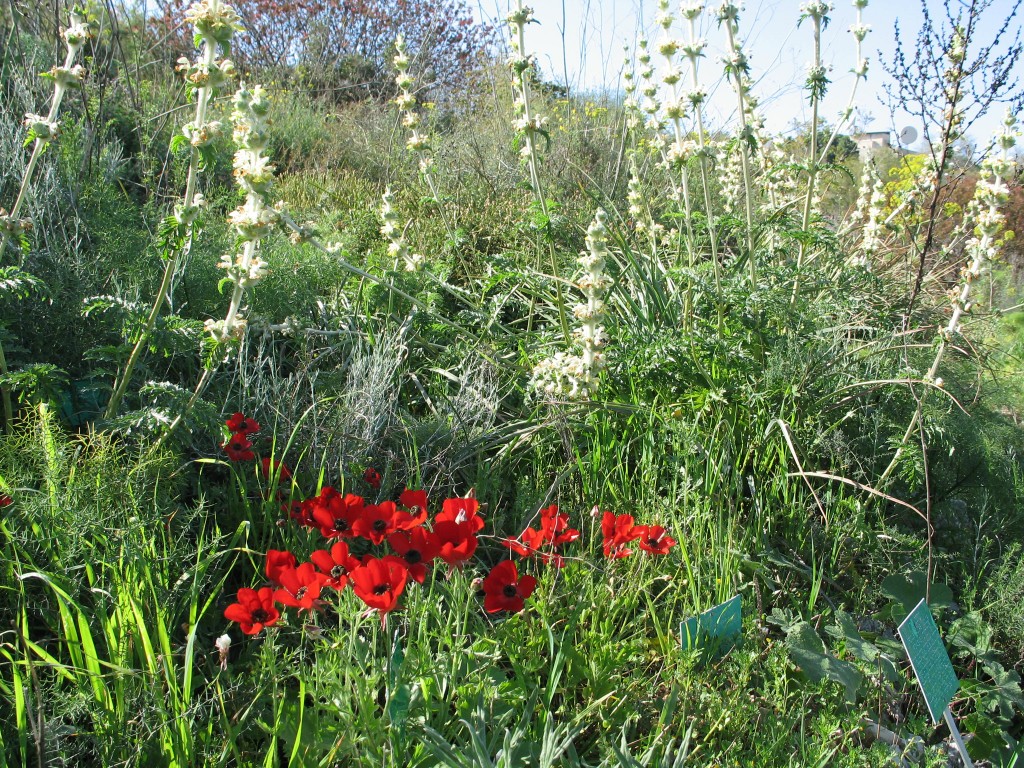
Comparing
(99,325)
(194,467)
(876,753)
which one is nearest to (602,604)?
(876,753)

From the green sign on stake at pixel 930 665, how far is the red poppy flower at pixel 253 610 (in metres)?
1.11

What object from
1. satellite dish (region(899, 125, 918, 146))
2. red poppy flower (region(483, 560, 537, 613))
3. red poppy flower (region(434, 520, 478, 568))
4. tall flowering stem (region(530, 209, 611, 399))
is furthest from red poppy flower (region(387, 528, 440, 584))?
satellite dish (region(899, 125, 918, 146))

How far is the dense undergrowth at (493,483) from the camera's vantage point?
4.74 feet

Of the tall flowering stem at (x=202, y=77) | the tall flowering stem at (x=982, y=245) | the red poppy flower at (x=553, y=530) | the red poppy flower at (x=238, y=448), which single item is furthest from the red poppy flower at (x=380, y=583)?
the tall flowering stem at (x=982, y=245)

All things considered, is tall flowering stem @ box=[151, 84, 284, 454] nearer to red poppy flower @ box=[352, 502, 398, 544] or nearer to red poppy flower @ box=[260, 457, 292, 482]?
red poppy flower @ box=[260, 457, 292, 482]

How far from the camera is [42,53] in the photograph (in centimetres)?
433

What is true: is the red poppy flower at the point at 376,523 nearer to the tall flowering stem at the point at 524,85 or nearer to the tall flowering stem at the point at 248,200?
the tall flowering stem at the point at 248,200

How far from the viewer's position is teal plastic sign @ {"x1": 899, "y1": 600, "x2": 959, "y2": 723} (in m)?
1.43

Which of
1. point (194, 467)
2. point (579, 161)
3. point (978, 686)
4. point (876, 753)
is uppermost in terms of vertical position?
point (579, 161)

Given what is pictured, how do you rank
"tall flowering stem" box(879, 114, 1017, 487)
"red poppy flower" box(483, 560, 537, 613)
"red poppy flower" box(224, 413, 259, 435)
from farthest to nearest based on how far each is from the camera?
"tall flowering stem" box(879, 114, 1017, 487) < "red poppy flower" box(224, 413, 259, 435) < "red poppy flower" box(483, 560, 537, 613)

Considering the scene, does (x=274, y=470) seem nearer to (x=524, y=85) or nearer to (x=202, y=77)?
(x=202, y=77)

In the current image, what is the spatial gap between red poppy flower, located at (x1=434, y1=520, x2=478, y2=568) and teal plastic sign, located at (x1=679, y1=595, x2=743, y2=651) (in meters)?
0.48

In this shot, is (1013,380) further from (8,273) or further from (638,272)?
(8,273)

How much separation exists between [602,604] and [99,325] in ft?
5.94
